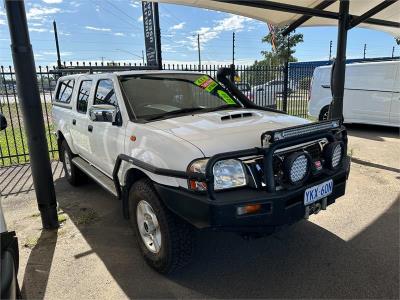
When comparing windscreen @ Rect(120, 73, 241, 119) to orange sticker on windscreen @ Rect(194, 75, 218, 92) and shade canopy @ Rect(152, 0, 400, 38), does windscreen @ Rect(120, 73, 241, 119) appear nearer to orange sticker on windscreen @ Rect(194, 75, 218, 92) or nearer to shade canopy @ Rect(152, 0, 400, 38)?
orange sticker on windscreen @ Rect(194, 75, 218, 92)

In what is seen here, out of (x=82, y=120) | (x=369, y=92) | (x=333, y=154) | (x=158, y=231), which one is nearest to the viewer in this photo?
(x=158, y=231)

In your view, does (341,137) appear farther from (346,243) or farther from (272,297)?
(272,297)

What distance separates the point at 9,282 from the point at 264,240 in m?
2.55

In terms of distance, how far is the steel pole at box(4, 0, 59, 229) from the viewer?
3441 mm

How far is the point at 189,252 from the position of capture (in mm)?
2820

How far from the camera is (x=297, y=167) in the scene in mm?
2686

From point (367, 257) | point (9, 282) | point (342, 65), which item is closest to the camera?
point (9, 282)

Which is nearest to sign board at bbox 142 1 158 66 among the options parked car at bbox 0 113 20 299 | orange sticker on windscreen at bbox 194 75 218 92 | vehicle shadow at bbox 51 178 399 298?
orange sticker on windscreen at bbox 194 75 218 92

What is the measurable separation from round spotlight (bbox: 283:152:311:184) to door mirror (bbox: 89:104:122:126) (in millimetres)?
1788

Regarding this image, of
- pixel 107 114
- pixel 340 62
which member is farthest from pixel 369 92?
pixel 107 114

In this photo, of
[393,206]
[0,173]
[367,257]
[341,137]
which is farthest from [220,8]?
[0,173]

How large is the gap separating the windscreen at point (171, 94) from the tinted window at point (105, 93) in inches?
7.2

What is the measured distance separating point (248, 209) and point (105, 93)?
2460 millimetres

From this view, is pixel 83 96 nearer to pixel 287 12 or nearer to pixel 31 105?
pixel 31 105
